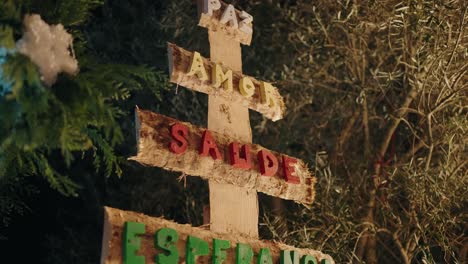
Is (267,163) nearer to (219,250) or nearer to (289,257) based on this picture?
(289,257)

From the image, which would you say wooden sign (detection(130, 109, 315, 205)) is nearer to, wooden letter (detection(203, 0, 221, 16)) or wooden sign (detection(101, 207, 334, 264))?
wooden sign (detection(101, 207, 334, 264))

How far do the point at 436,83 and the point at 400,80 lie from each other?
776 mm

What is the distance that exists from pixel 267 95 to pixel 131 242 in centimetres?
146

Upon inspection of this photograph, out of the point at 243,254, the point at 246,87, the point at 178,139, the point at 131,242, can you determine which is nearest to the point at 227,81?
the point at 246,87

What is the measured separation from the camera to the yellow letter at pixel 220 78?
12.3ft

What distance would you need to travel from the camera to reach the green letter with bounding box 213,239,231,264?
134 inches

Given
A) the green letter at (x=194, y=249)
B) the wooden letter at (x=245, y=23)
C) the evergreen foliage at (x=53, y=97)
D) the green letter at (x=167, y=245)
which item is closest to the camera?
the evergreen foliage at (x=53, y=97)

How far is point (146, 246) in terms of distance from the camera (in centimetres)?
313

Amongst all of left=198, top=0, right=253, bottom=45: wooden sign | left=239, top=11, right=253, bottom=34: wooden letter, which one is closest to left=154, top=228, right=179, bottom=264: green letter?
left=198, top=0, right=253, bottom=45: wooden sign

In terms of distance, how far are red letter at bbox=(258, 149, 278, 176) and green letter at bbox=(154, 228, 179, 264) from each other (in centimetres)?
81

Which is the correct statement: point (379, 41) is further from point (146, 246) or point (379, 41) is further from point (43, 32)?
point (43, 32)

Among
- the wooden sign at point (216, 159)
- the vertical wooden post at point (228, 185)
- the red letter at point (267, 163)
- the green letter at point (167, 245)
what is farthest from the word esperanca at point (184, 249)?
the red letter at point (267, 163)

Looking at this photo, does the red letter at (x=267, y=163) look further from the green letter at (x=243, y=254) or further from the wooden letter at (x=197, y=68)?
the wooden letter at (x=197, y=68)

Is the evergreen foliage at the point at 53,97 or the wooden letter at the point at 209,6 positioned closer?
the evergreen foliage at the point at 53,97
